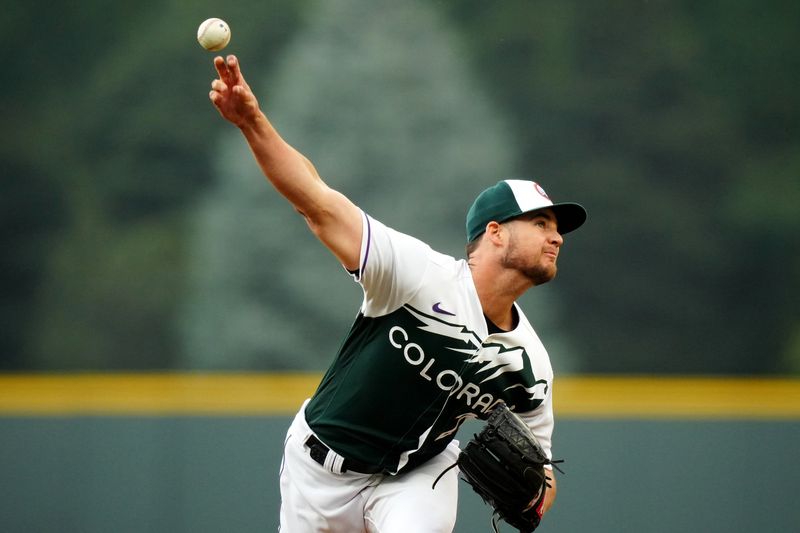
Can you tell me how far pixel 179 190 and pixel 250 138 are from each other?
2.83 metres

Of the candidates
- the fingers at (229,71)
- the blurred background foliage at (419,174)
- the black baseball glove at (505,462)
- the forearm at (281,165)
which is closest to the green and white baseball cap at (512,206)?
the black baseball glove at (505,462)

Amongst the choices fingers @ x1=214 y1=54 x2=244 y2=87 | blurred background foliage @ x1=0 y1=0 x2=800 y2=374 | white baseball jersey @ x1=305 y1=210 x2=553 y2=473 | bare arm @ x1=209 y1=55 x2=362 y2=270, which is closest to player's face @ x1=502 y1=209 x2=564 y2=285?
white baseball jersey @ x1=305 y1=210 x2=553 y2=473

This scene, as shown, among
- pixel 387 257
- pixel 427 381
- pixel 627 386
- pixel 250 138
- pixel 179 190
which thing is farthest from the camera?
pixel 179 190

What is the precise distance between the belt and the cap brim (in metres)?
1.04

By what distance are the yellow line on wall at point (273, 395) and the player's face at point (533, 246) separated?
1.86m

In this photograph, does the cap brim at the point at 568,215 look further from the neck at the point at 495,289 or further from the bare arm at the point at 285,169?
the bare arm at the point at 285,169

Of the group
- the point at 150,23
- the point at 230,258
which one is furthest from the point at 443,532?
the point at 150,23

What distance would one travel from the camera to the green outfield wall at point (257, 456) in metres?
4.96

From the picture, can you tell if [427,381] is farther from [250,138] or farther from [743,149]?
[743,149]

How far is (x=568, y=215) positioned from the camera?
3471 millimetres

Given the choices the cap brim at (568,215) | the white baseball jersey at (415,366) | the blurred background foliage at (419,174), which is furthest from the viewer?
the blurred background foliage at (419,174)

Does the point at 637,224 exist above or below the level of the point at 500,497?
above

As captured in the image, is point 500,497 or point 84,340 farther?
point 84,340

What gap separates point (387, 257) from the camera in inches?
118
